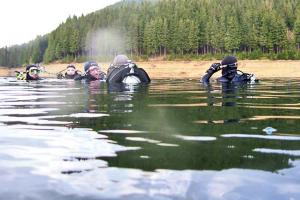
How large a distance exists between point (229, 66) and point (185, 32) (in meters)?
94.5

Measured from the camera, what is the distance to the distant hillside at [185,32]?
10106cm

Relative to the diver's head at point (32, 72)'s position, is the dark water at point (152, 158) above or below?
below

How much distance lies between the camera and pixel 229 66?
63.3 ft

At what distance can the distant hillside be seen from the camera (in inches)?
3979

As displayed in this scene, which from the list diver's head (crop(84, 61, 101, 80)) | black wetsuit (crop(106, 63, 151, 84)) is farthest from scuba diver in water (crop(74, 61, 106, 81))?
black wetsuit (crop(106, 63, 151, 84))

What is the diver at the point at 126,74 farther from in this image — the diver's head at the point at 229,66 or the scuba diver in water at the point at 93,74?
the scuba diver in water at the point at 93,74

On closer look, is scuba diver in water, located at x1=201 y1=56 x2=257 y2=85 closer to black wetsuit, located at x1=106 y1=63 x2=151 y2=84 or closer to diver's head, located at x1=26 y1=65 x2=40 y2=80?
black wetsuit, located at x1=106 y1=63 x2=151 y2=84

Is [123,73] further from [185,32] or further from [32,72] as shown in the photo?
[185,32]

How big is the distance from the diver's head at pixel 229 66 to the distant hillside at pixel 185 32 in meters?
61.8

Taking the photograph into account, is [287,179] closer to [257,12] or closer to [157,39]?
[257,12]

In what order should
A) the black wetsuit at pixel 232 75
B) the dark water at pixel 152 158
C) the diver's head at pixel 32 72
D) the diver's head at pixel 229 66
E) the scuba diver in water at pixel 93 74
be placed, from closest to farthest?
the dark water at pixel 152 158
the diver's head at pixel 229 66
the black wetsuit at pixel 232 75
the scuba diver in water at pixel 93 74
the diver's head at pixel 32 72

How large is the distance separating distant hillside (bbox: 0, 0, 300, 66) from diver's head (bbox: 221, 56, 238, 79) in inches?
2431

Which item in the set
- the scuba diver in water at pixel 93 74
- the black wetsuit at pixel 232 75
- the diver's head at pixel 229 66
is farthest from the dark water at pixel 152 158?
the scuba diver in water at pixel 93 74

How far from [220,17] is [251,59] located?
30746mm
